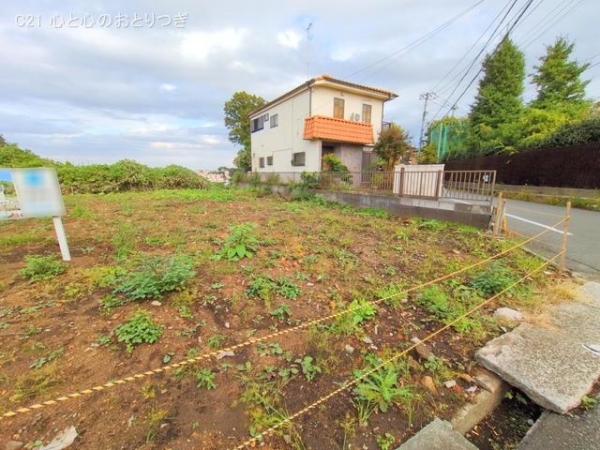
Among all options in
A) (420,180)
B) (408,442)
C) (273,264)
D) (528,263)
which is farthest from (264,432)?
(420,180)

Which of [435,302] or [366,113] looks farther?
[366,113]

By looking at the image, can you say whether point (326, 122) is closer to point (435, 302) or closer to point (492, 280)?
point (492, 280)

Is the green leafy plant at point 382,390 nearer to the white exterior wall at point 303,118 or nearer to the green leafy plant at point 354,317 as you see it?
the green leafy plant at point 354,317

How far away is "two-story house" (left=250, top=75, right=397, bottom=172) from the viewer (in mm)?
12805

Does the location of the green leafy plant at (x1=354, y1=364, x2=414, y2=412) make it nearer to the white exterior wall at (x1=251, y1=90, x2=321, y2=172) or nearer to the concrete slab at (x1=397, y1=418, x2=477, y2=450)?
the concrete slab at (x1=397, y1=418, x2=477, y2=450)

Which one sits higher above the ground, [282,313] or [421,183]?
[421,183]

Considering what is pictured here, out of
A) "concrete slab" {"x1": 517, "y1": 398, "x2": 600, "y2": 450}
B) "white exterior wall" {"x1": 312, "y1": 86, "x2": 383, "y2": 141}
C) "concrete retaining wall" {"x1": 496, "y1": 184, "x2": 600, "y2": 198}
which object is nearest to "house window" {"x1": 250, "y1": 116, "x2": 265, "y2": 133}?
"white exterior wall" {"x1": 312, "y1": 86, "x2": 383, "y2": 141}

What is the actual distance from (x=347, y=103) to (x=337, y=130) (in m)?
1.82

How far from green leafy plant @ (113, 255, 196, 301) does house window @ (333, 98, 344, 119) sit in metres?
12.5

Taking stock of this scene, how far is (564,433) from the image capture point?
62.7 inches

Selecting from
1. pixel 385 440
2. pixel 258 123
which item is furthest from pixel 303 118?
pixel 385 440

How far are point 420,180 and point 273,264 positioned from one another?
5369 mm

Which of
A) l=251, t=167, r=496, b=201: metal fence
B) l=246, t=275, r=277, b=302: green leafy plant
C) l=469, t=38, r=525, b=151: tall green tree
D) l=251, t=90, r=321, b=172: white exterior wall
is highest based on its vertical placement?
l=469, t=38, r=525, b=151: tall green tree

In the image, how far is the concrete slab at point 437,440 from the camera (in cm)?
143
